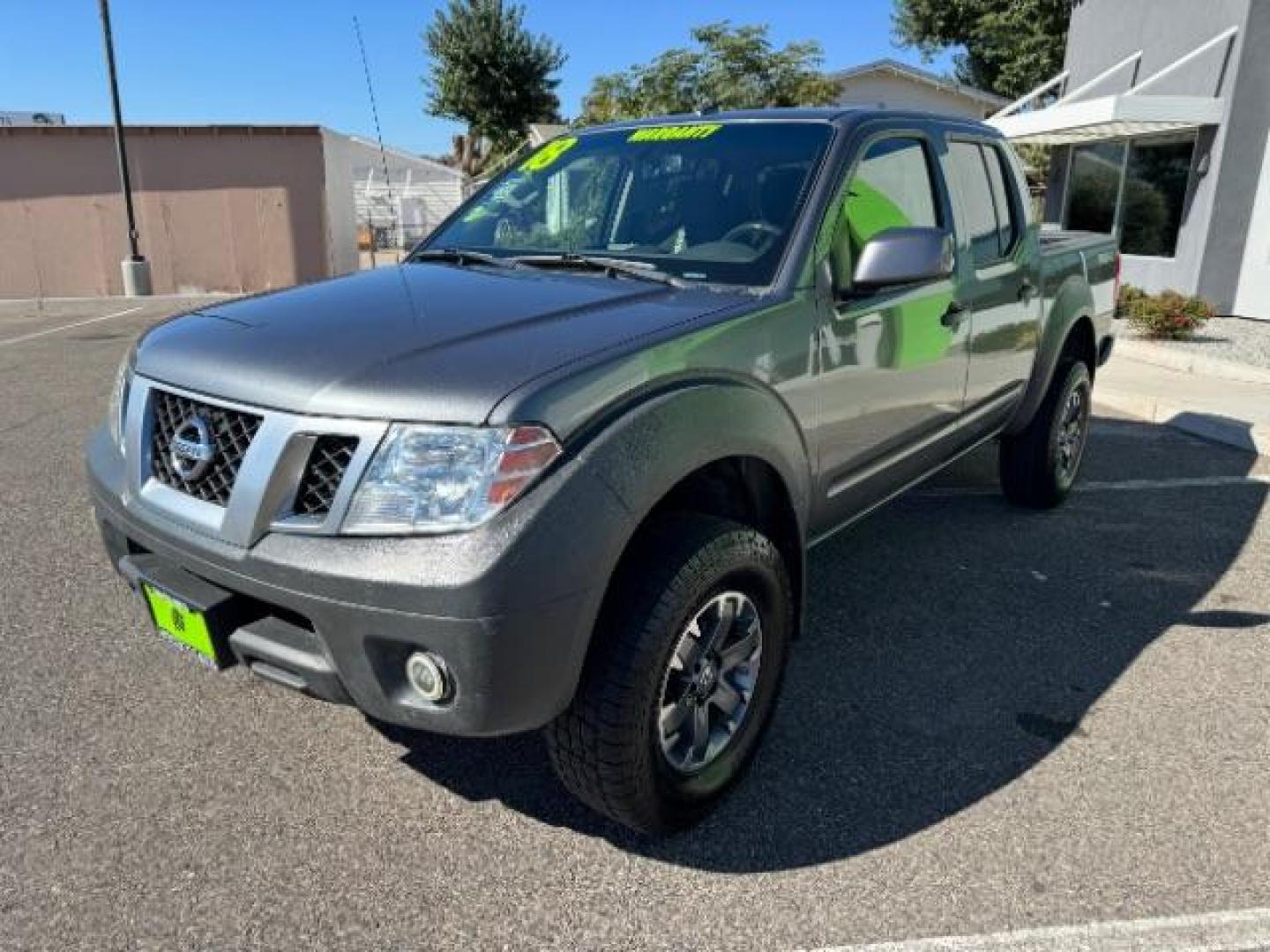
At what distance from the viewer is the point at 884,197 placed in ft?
11.0

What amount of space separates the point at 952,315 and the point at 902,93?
97.3ft

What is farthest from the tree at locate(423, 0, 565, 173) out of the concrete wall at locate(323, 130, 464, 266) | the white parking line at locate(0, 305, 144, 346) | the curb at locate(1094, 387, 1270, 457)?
the curb at locate(1094, 387, 1270, 457)

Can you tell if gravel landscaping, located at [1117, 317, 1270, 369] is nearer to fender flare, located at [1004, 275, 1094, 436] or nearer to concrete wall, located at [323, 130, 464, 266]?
fender flare, located at [1004, 275, 1094, 436]

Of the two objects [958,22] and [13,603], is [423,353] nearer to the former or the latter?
[13,603]

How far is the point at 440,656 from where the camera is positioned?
1.97 metres

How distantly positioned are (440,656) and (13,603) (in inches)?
109

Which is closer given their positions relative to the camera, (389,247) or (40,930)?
(40,930)

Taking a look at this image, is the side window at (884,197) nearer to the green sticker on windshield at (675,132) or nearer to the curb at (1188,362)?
the green sticker on windshield at (675,132)

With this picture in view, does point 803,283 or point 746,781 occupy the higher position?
point 803,283

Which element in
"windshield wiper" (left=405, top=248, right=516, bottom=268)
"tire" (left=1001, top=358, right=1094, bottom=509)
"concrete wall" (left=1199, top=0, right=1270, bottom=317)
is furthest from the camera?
"concrete wall" (left=1199, top=0, right=1270, bottom=317)

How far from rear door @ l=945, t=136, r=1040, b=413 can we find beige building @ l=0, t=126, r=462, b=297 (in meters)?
16.3

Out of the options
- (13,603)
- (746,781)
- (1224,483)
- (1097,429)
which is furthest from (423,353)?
(1097,429)

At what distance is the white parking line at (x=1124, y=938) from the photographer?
7.02 feet

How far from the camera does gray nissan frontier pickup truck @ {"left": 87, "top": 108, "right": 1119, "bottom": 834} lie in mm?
1984
